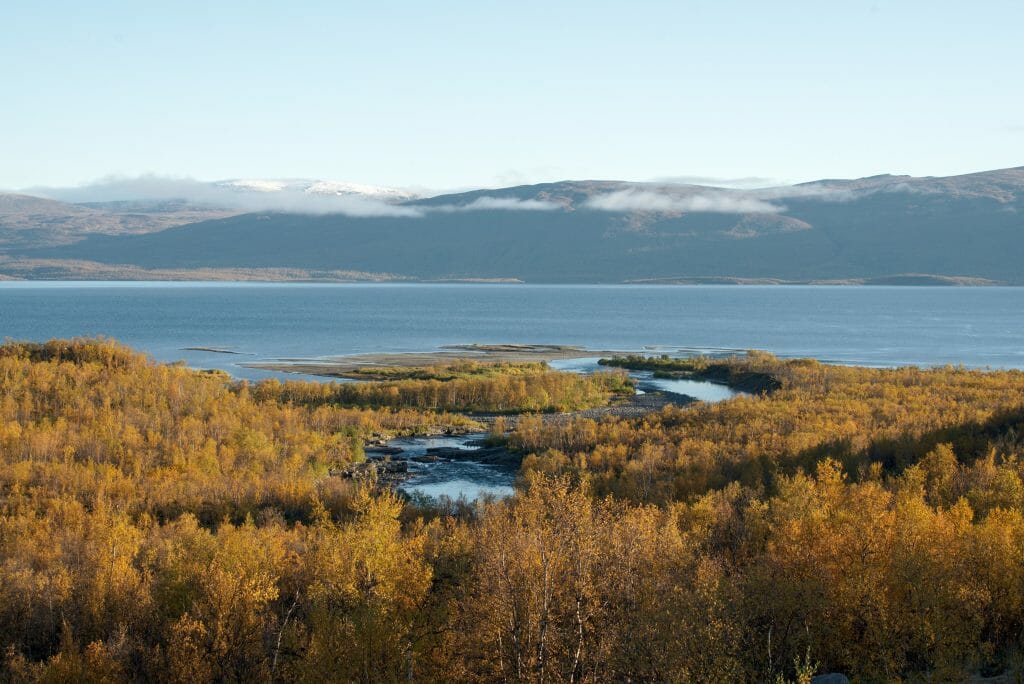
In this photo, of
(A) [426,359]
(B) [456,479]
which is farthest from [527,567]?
(A) [426,359]

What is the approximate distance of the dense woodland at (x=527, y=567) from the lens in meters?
27.8

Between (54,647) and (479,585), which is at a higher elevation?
(479,585)

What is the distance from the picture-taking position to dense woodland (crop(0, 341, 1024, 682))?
91.0 ft

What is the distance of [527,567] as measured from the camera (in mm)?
26828

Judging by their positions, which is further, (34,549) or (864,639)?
(34,549)

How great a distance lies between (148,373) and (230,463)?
69.6 ft

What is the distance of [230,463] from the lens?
194 ft

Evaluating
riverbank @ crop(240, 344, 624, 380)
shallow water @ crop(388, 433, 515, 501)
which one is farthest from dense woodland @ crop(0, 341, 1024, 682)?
riverbank @ crop(240, 344, 624, 380)

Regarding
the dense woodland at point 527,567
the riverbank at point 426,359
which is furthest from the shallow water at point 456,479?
the riverbank at point 426,359

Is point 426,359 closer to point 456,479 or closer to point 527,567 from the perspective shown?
point 456,479

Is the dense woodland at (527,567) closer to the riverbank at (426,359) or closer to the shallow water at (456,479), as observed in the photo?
the shallow water at (456,479)

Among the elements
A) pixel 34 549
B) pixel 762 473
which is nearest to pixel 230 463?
pixel 34 549

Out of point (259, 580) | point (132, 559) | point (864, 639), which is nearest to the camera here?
point (864, 639)

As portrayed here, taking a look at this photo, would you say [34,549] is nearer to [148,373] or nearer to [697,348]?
[148,373]
